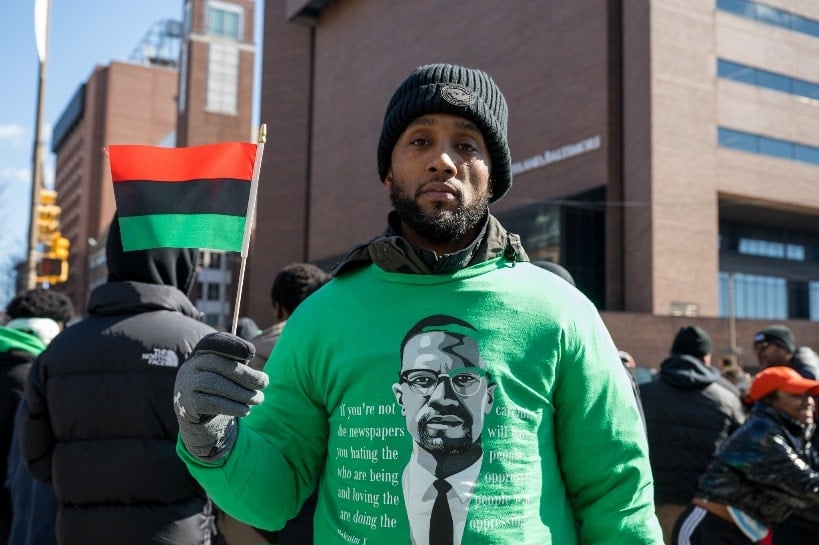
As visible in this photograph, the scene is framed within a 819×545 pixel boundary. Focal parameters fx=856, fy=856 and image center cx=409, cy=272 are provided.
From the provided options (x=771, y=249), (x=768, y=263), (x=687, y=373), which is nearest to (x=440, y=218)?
(x=687, y=373)

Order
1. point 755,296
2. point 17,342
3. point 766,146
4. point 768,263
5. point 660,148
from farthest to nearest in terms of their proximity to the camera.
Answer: point 768,263
point 755,296
point 766,146
point 660,148
point 17,342

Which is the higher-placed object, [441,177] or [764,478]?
[441,177]

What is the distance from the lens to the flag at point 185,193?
7.03ft

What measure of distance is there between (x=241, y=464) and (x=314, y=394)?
0.30m

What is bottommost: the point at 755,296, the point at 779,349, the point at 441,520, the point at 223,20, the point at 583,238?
the point at 441,520

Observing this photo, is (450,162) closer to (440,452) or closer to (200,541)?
(440,452)

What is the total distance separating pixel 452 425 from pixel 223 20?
9184 centimetres

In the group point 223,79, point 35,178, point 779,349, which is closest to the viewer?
point 779,349

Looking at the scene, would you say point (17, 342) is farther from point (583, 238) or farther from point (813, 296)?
point (813, 296)

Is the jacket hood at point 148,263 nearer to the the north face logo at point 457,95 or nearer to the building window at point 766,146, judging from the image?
the the north face logo at point 457,95

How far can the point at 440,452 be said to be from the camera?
2.04 m

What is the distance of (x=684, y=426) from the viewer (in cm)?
588

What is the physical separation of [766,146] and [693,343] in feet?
119

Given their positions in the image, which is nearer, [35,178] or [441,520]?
[441,520]
